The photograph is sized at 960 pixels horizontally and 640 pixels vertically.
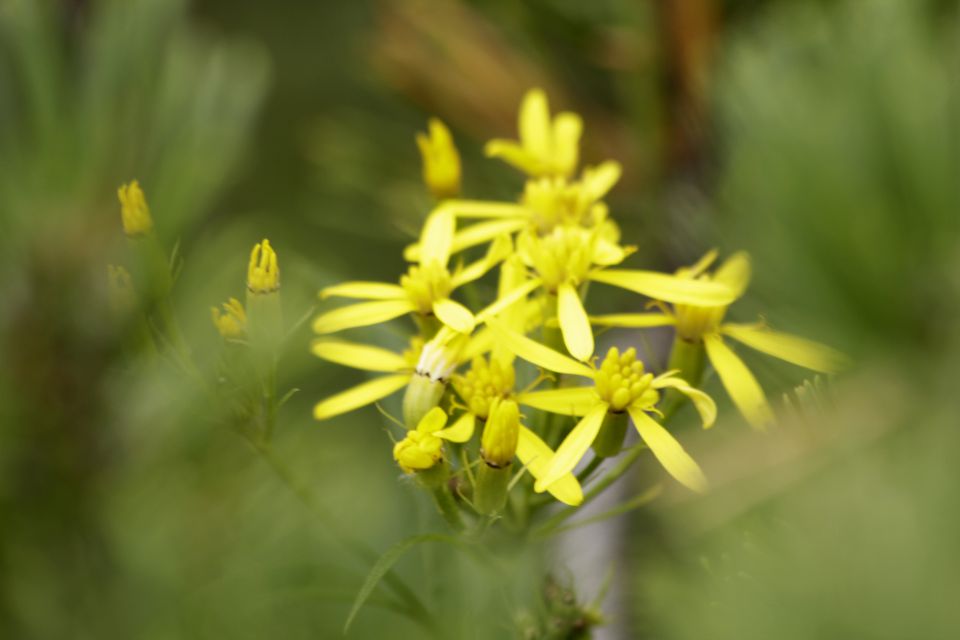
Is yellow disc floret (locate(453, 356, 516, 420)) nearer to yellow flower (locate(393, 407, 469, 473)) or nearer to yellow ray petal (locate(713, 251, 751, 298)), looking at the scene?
yellow flower (locate(393, 407, 469, 473))

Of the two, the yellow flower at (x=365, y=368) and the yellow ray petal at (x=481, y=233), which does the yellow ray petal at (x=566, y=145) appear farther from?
the yellow flower at (x=365, y=368)

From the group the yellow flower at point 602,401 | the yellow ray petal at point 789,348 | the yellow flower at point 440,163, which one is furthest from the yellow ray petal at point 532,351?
the yellow flower at point 440,163

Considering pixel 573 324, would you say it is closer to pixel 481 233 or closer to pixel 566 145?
A: pixel 481 233

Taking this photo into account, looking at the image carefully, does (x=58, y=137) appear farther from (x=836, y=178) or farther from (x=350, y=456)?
(x=836, y=178)

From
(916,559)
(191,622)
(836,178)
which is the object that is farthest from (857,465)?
(191,622)

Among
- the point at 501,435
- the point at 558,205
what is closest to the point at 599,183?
the point at 558,205

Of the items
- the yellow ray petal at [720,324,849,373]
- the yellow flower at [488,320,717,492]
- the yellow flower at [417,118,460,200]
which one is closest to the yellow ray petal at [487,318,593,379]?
the yellow flower at [488,320,717,492]
